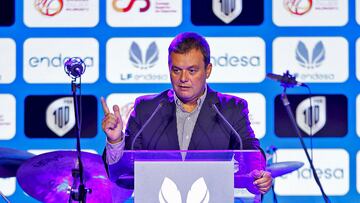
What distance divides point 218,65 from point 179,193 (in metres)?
2.85

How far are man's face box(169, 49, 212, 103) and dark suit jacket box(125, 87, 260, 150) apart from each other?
4.3 inches

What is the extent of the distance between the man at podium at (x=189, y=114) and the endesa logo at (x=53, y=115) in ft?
5.61

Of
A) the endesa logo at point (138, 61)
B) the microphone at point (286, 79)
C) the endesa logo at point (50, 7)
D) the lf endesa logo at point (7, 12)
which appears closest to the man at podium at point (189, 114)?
the microphone at point (286, 79)

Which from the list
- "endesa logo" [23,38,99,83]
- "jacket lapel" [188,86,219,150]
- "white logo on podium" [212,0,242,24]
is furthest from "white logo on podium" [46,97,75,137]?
"jacket lapel" [188,86,219,150]

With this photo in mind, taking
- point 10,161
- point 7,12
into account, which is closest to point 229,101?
point 10,161

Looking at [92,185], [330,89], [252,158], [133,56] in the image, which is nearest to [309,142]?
[330,89]

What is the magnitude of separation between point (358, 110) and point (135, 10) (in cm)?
188

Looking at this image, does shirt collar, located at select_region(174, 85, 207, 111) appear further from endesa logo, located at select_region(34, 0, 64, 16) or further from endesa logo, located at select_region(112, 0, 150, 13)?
endesa logo, located at select_region(34, 0, 64, 16)

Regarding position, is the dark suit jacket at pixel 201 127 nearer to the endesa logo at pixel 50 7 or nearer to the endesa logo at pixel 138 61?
the endesa logo at pixel 138 61

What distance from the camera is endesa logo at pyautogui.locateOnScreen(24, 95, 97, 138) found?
5152 mm

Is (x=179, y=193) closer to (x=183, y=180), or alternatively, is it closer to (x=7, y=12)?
(x=183, y=180)

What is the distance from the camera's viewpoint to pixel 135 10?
5145 mm

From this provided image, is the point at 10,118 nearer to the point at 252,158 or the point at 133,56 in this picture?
the point at 133,56

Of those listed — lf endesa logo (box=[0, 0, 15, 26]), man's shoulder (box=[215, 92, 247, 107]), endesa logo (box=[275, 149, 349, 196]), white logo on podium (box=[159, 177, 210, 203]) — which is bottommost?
endesa logo (box=[275, 149, 349, 196])
